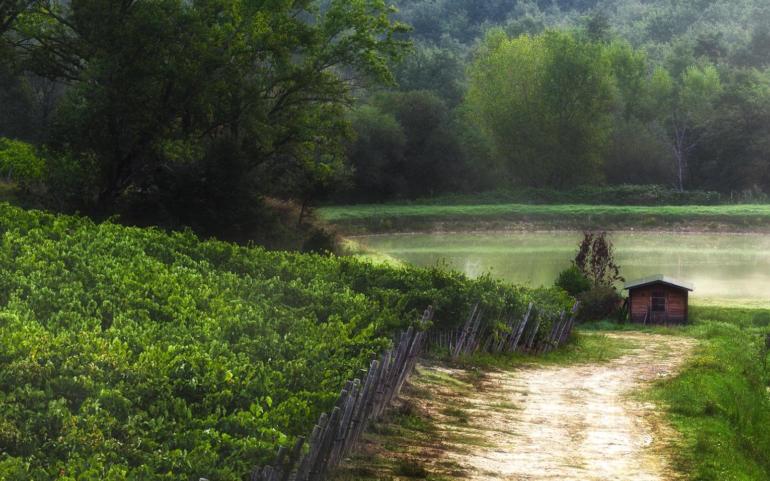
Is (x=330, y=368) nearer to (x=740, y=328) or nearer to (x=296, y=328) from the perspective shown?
(x=296, y=328)

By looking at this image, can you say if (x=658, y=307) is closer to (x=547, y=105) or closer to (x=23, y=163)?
(x=23, y=163)

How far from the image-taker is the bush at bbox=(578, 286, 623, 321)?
38406mm

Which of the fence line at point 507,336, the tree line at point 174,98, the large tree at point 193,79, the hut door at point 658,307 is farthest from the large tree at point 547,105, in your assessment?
the fence line at point 507,336

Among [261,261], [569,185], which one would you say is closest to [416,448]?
[261,261]

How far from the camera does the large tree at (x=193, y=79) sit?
35531 millimetres

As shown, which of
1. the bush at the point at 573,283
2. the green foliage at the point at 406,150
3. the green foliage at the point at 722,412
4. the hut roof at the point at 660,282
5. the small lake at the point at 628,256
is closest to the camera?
the green foliage at the point at 722,412

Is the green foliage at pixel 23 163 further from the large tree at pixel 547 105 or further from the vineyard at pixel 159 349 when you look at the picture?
the large tree at pixel 547 105

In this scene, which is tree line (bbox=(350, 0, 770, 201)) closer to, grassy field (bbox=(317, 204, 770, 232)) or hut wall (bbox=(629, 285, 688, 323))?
grassy field (bbox=(317, 204, 770, 232))

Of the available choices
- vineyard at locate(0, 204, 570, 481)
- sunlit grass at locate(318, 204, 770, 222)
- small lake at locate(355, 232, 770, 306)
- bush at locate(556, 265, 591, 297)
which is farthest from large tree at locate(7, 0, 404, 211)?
sunlit grass at locate(318, 204, 770, 222)

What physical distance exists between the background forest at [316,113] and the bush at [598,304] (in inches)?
427

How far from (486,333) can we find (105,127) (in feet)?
50.6

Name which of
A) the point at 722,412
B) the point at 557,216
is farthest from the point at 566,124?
the point at 722,412

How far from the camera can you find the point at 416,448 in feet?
49.5

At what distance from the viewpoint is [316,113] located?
44469 millimetres
